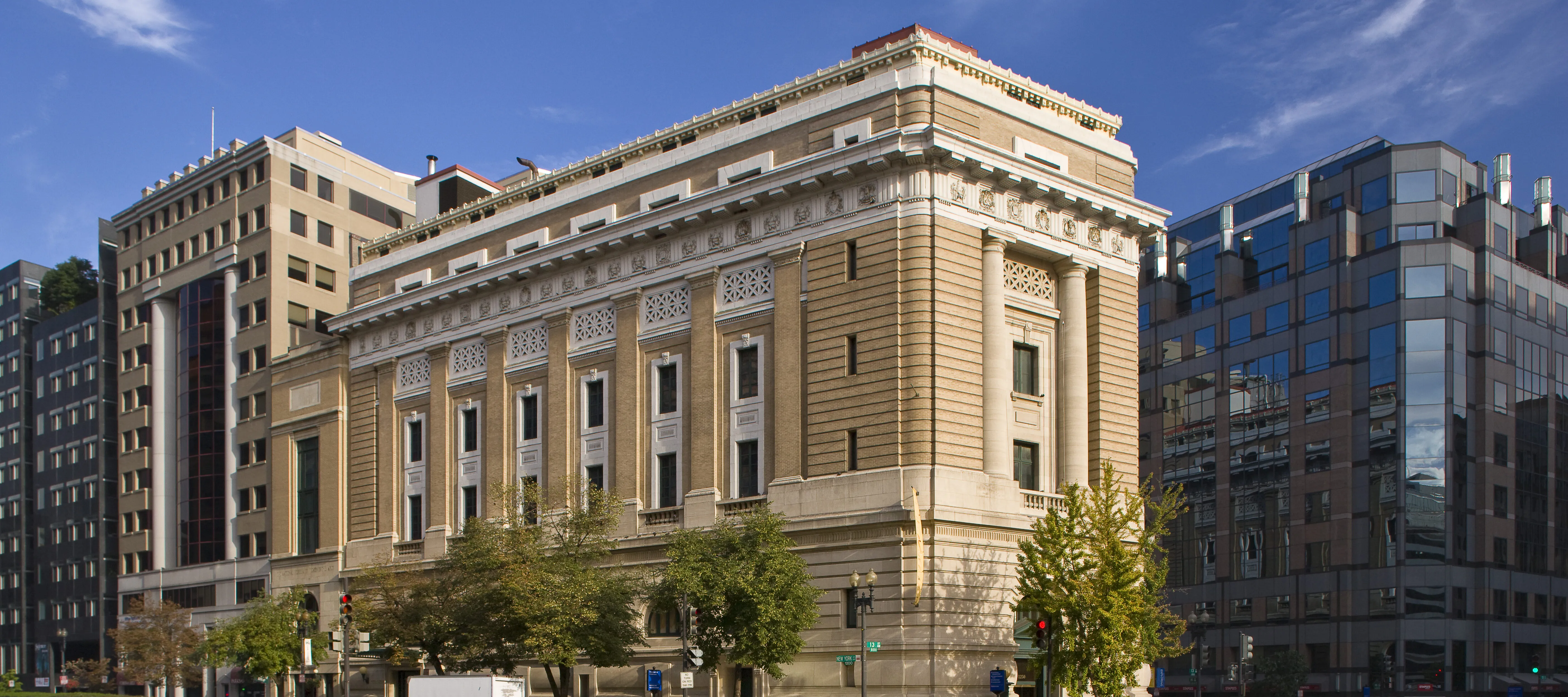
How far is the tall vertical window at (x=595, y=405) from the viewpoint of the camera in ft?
184

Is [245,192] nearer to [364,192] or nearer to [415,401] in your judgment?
[364,192]

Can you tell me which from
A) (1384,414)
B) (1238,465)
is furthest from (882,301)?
Answer: (1238,465)

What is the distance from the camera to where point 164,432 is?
8750 centimetres

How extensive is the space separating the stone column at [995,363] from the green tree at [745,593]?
24.6ft

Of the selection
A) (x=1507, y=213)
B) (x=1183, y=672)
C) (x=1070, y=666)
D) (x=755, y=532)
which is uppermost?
(x=1507, y=213)

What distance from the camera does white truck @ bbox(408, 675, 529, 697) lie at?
39688 mm

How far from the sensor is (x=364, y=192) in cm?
8694

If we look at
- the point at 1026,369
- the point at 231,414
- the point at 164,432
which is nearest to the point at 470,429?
the point at 1026,369

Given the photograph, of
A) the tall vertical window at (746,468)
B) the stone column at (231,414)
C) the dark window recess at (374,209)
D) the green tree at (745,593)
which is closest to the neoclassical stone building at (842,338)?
the tall vertical window at (746,468)

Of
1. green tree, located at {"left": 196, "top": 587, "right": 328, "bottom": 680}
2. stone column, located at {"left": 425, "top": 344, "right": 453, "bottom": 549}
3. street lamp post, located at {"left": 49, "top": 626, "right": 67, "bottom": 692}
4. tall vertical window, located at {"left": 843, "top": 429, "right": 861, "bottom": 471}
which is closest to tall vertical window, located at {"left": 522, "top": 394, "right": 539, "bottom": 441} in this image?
stone column, located at {"left": 425, "top": 344, "right": 453, "bottom": 549}

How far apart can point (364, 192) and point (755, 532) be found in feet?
171

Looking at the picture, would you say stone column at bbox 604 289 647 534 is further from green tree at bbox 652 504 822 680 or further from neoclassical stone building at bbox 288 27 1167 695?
green tree at bbox 652 504 822 680

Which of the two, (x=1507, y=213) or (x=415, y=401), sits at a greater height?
(x=1507, y=213)

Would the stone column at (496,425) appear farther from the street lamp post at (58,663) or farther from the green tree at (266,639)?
the street lamp post at (58,663)
